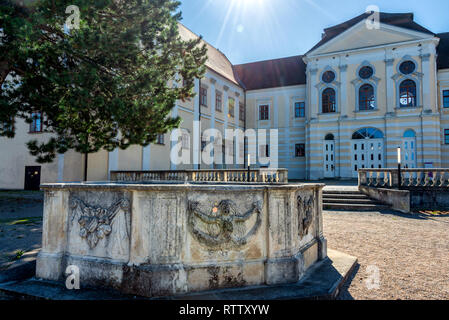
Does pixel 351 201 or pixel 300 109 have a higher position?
pixel 300 109

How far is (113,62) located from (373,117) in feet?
75.3

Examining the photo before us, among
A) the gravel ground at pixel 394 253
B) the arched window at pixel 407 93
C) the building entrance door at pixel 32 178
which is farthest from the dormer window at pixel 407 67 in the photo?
the building entrance door at pixel 32 178

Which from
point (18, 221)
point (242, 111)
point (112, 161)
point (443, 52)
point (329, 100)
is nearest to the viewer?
point (18, 221)

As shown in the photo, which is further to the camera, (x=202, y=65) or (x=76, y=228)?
(x=202, y=65)

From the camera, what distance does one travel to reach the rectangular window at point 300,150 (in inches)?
1142

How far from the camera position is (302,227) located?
407 centimetres

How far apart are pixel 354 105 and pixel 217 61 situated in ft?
43.8

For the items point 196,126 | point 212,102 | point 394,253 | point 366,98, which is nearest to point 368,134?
Answer: point 366,98

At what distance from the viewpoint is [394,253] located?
5527 mm

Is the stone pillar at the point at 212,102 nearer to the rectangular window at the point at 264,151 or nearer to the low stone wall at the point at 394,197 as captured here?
the rectangular window at the point at 264,151

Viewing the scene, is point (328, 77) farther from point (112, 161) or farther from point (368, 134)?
point (112, 161)

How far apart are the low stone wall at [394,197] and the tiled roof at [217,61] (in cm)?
1651
